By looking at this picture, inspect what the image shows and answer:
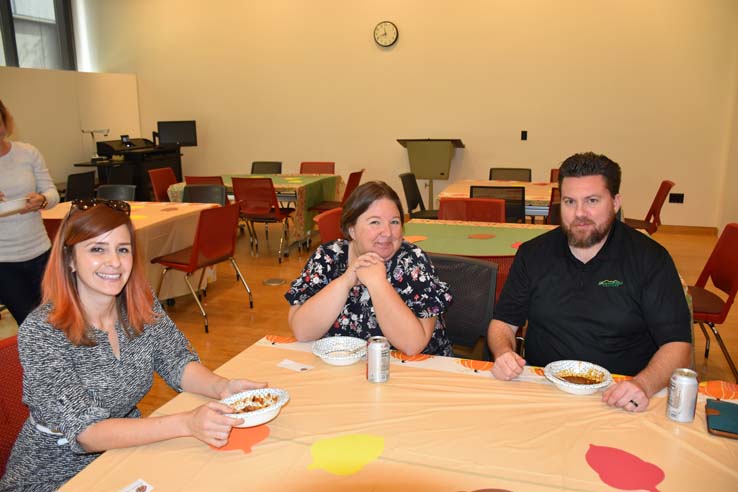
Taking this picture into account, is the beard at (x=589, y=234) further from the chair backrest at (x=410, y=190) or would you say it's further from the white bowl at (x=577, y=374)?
the chair backrest at (x=410, y=190)

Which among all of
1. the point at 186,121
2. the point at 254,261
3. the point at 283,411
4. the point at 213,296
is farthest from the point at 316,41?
the point at 283,411

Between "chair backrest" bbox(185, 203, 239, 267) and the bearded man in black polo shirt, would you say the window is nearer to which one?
"chair backrest" bbox(185, 203, 239, 267)

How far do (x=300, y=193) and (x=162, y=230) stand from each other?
2152mm

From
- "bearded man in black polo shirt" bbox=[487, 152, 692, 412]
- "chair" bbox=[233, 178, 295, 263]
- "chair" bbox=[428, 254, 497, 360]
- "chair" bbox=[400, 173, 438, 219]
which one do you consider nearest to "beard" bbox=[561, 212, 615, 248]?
"bearded man in black polo shirt" bbox=[487, 152, 692, 412]

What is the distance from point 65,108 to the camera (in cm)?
882

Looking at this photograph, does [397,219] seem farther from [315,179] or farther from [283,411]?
[315,179]

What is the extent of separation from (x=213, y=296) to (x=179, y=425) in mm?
3915

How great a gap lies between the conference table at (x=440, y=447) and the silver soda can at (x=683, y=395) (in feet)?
0.08

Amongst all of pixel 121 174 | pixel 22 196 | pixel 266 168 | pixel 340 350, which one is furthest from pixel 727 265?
pixel 121 174

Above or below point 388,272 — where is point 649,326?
below

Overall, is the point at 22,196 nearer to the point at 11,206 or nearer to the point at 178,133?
the point at 11,206

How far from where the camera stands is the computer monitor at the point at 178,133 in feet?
30.5

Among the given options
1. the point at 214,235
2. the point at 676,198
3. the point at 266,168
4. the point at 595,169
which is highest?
the point at 595,169

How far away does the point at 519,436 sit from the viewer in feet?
4.37
